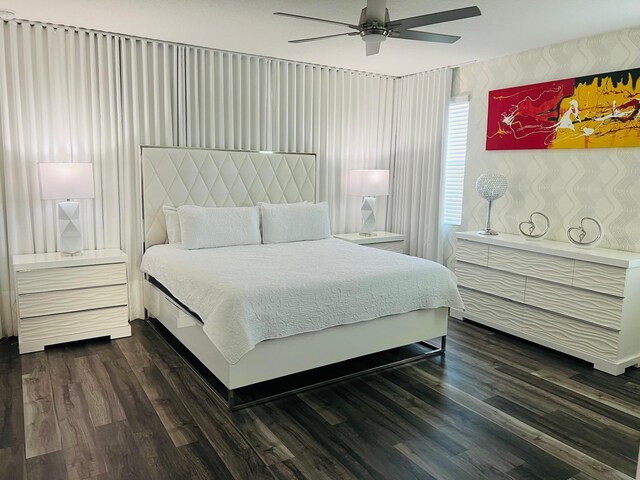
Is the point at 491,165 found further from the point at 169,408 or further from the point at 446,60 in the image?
the point at 169,408

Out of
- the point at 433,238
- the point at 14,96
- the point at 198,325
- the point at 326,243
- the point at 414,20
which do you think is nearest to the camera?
the point at 414,20

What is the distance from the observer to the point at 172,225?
14.3 feet

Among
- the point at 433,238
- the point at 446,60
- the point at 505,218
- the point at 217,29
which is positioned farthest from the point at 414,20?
the point at 433,238

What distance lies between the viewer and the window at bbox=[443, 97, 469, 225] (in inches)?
204

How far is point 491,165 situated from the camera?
4.87 m

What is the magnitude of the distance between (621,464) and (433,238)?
11.0 ft

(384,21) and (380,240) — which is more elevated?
(384,21)

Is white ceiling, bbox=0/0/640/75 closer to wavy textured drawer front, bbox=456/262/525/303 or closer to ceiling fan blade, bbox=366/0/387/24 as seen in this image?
ceiling fan blade, bbox=366/0/387/24

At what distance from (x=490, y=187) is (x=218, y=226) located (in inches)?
105

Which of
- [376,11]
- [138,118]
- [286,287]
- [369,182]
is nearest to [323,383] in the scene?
[286,287]

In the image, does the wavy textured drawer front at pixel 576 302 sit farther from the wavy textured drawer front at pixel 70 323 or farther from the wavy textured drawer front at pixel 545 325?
the wavy textured drawer front at pixel 70 323

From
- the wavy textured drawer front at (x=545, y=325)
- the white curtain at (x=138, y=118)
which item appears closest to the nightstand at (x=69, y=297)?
the white curtain at (x=138, y=118)

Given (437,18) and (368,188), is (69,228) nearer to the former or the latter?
(368,188)

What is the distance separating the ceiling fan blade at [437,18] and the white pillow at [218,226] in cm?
226
